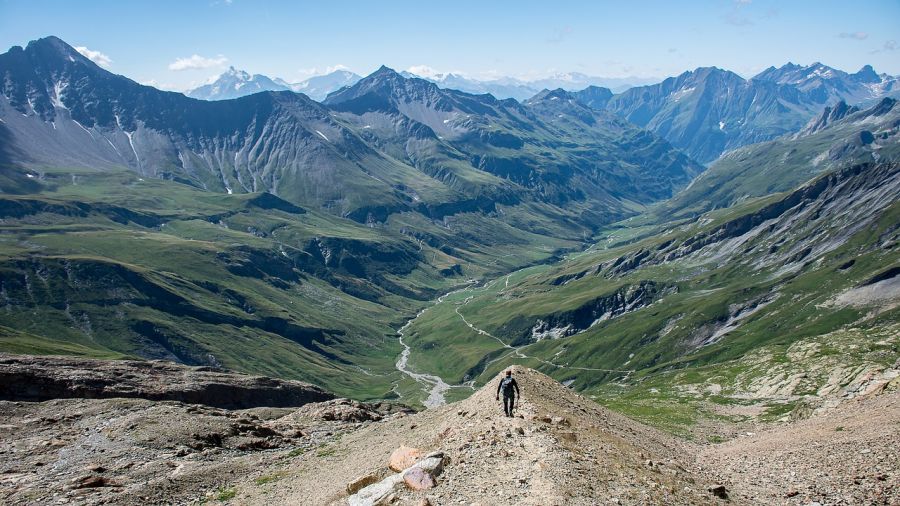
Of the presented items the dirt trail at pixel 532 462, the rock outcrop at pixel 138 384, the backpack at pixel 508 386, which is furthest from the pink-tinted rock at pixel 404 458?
the rock outcrop at pixel 138 384

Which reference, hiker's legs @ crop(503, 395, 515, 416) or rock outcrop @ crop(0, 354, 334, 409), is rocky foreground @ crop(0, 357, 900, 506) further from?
rock outcrop @ crop(0, 354, 334, 409)

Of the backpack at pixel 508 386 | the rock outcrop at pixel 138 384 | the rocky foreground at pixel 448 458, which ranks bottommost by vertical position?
the rock outcrop at pixel 138 384

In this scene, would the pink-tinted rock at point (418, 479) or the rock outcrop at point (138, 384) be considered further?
the rock outcrop at point (138, 384)

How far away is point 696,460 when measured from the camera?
4872cm

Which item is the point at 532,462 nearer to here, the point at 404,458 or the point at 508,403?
→ the point at 508,403

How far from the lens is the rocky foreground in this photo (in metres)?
34.0

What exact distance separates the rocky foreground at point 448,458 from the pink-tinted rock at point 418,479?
8cm

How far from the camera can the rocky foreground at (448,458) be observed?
34.0 metres

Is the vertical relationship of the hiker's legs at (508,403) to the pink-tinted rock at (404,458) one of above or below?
above

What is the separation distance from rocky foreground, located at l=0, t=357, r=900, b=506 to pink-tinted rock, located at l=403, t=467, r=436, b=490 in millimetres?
76

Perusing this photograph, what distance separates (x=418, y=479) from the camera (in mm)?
34344

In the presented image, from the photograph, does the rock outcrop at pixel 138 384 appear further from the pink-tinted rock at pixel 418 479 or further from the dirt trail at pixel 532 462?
the pink-tinted rock at pixel 418 479

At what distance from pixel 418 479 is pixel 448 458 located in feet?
8.18

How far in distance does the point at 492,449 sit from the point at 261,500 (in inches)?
755
